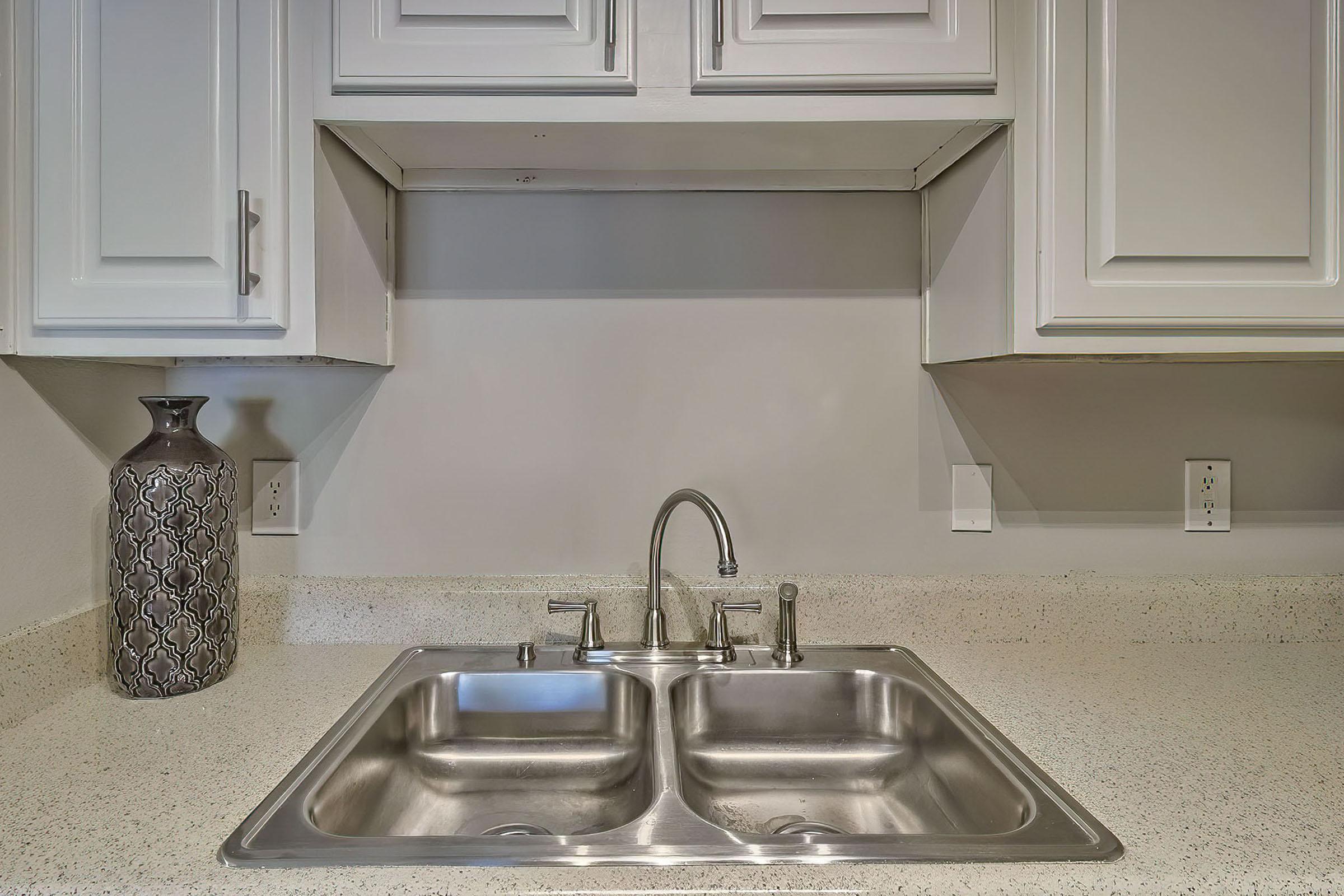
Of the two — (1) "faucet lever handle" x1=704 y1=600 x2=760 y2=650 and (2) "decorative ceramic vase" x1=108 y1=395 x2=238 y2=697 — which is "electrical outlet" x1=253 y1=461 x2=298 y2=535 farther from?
(1) "faucet lever handle" x1=704 y1=600 x2=760 y2=650

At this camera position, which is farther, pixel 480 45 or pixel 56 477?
pixel 56 477

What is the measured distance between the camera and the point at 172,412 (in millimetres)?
1017

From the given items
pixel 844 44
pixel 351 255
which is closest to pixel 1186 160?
pixel 844 44

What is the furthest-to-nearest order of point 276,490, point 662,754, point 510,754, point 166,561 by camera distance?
point 276,490, point 510,754, point 166,561, point 662,754

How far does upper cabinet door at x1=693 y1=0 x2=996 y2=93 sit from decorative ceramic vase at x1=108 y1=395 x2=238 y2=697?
898mm

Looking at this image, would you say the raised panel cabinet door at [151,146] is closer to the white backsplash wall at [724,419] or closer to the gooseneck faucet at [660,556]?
the white backsplash wall at [724,419]

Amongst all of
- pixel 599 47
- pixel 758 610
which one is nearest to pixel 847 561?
pixel 758 610

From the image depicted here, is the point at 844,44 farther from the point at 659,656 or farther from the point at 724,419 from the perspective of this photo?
the point at 659,656

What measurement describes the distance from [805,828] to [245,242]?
1.08 meters

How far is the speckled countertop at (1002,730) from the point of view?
2.03 feet

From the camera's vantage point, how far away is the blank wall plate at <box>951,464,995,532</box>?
1.26 metres

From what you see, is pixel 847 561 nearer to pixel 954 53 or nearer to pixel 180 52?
pixel 954 53

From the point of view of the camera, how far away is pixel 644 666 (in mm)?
1100

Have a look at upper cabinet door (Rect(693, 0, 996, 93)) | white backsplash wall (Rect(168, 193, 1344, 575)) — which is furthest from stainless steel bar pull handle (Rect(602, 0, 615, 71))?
white backsplash wall (Rect(168, 193, 1344, 575))
